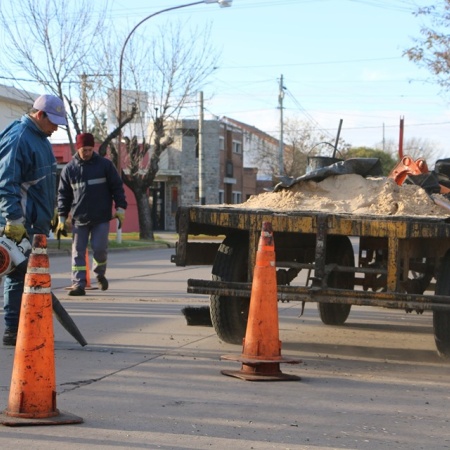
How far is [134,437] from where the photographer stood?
4.78 m

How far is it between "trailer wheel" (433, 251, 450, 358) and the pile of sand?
0.43 metres

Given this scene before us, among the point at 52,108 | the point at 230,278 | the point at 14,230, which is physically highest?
the point at 52,108

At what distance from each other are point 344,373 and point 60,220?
17.0 feet

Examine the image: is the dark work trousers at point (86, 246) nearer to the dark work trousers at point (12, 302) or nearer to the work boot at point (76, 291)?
the work boot at point (76, 291)

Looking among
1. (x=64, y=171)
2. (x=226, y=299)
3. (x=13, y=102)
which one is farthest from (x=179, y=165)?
(x=226, y=299)

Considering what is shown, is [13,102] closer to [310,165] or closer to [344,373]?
[310,165]

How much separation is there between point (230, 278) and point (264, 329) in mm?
1227

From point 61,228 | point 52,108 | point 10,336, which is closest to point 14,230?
point 10,336

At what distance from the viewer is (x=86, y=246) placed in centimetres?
1112

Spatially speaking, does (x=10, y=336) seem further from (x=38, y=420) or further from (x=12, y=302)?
(x=38, y=420)

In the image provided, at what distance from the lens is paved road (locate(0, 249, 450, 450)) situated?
4.84 m

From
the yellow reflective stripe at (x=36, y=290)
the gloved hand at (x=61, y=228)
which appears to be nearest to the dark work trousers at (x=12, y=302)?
the yellow reflective stripe at (x=36, y=290)

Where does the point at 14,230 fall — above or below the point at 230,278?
above

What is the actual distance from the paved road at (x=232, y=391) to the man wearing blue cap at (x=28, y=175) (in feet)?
1.57
